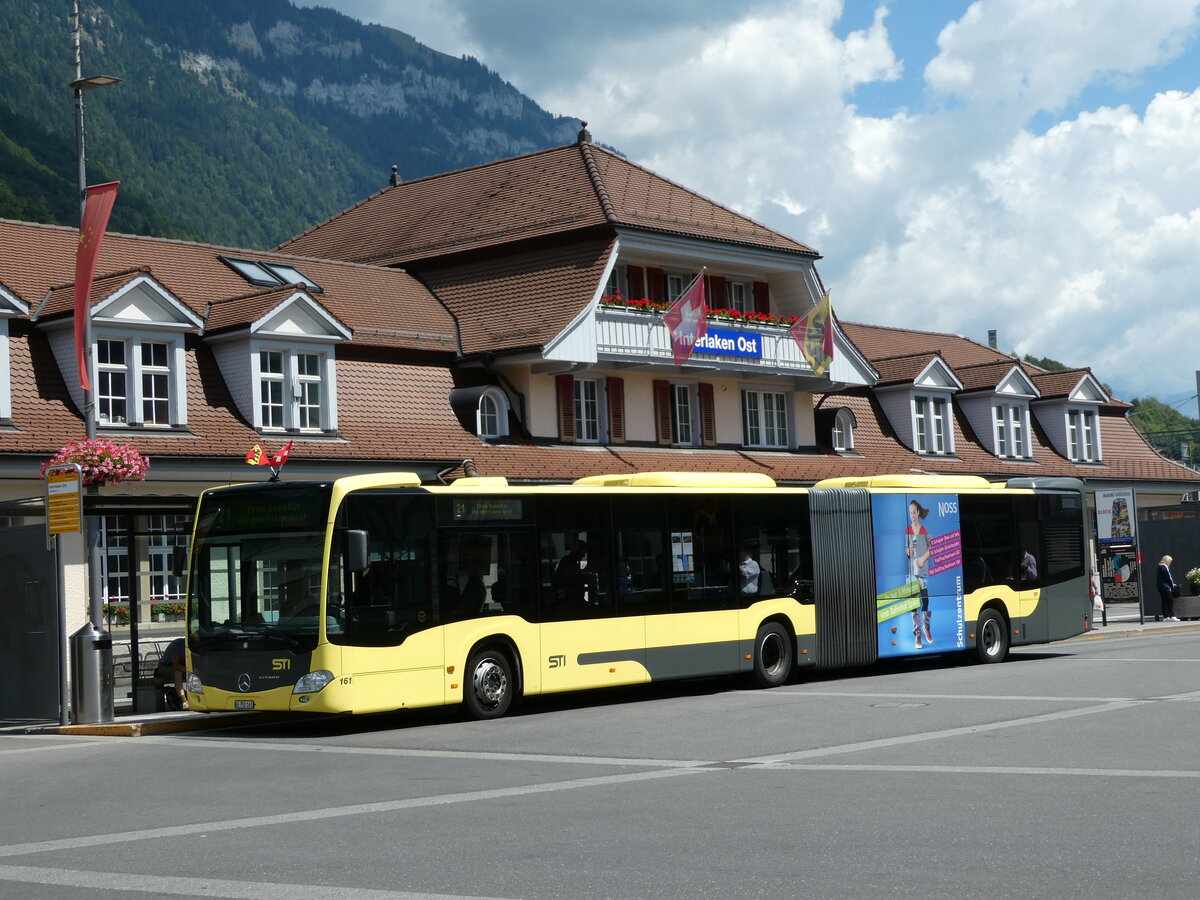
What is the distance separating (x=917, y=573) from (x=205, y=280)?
1592 cm

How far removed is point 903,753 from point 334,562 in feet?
21.9

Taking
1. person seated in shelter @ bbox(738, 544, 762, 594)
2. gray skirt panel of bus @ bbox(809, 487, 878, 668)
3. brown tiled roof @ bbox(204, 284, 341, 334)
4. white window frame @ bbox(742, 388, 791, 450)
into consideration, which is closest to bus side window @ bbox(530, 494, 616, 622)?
person seated in shelter @ bbox(738, 544, 762, 594)

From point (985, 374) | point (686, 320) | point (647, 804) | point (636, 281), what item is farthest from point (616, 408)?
point (647, 804)

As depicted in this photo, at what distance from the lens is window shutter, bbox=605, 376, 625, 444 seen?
3738cm

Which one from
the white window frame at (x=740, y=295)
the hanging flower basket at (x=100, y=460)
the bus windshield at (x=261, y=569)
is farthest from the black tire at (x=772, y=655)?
the white window frame at (x=740, y=295)

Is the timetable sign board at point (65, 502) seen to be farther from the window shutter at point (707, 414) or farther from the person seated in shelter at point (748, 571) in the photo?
the window shutter at point (707, 414)

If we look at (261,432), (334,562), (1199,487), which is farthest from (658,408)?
(1199,487)

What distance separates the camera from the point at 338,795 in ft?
40.5

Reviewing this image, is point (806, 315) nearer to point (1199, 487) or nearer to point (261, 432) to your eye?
point (261, 432)

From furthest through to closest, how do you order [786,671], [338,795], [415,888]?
1. [786,671]
2. [338,795]
3. [415,888]

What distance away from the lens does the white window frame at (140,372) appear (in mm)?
28312

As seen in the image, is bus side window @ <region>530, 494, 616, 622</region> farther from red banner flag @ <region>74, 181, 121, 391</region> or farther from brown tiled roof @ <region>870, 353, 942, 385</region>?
brown tiled roof @ <region>870, 353, 942, 385</region>

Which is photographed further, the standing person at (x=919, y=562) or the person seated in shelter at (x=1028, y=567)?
the person seated in shelter at (x=1028, y=567)

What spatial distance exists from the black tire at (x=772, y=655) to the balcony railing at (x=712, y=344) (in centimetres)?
1373
